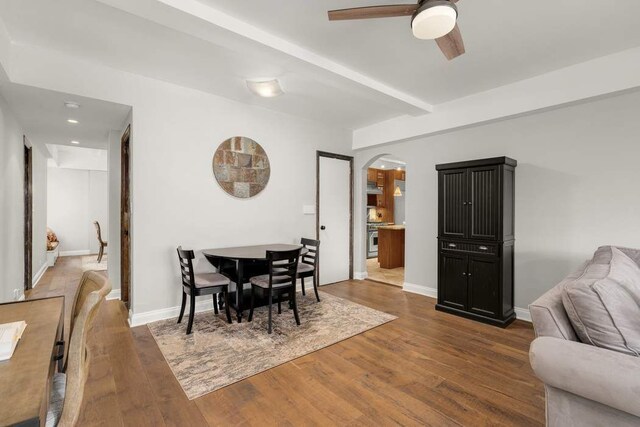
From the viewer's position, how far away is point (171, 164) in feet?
11.6

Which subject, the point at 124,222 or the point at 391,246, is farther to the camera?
the point at 391,246

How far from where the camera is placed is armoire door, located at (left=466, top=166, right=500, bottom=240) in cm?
338

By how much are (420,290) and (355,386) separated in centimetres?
269

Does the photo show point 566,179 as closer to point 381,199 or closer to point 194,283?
point 194,283

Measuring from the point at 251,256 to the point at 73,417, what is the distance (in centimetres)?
224

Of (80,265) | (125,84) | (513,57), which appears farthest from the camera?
(80,265)

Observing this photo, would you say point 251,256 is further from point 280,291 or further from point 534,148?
point 534,148

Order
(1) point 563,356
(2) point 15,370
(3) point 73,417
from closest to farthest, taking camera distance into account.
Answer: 1. (2) point 15,370
2. (3) point 73,417
3. (1) point 563,356

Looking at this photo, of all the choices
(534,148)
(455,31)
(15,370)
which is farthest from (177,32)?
(534,148)

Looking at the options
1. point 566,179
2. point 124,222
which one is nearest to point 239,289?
point 124,222

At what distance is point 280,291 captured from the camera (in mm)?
3293

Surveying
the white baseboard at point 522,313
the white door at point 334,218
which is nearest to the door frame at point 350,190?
the white door at point 334,218

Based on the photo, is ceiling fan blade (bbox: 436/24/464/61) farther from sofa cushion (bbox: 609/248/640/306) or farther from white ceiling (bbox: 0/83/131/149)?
white ceiling (bbox: 0/83/131/149)

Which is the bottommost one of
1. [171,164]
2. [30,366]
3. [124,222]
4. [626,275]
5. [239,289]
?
[239,289]
